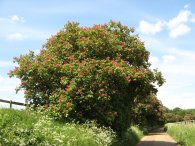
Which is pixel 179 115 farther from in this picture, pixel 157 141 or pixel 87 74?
pixel 87 74

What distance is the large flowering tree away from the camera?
77.2 feet

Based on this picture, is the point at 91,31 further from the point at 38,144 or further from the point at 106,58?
the point at 38,144

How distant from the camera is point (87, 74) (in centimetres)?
2325

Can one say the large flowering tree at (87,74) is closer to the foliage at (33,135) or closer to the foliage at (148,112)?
the foliage at (33,135)

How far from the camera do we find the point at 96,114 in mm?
25500

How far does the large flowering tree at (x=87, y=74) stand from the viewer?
2353 centimetres

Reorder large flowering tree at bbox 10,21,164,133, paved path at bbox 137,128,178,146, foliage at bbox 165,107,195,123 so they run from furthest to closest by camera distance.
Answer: foliage at bbox 165,107,195,123, paved path at bbox 137,128,178,146, large flowering tree at bbox 10,21,164,133

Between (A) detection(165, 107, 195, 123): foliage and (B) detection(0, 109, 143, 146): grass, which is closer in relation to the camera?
(B) detection(0, 109, 143, 146): grass

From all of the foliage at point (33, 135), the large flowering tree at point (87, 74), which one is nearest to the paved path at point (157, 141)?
the large flowering tree at point (87, 74)

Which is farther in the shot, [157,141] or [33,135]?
[157,141]

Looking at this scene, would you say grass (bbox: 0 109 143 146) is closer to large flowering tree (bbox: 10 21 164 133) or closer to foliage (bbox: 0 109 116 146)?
foliage (bbox: 0 109 116 146)

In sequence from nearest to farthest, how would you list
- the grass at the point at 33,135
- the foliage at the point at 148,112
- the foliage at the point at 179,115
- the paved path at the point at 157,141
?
1. the grass at the point at 33,135
2. the paved path at the point at 157,141
3. the foliage at the point at 148,112
4. the foliage at the point at 179,115

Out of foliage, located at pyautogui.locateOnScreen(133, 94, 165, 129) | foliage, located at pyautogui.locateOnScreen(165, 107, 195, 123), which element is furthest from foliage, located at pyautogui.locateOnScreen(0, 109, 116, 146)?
foliage, located at pyautogui.locateOnScreen(165, 107, 195, 123)

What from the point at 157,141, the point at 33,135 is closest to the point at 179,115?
the point at 157,141
